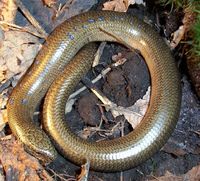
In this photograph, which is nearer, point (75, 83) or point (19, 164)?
point (19, 164)

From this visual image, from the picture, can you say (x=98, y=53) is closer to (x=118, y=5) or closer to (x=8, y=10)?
(x=118, y=5)

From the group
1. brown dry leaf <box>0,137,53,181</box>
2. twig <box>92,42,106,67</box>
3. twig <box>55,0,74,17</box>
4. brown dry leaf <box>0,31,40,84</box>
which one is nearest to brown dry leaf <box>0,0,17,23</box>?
brown dry leaf <box>0,31,40,84</box>

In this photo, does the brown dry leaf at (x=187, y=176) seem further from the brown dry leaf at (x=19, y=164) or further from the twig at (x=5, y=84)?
the twig at (x=5, y=84)

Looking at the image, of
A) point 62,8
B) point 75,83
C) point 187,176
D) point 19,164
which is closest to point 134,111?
point 75,83

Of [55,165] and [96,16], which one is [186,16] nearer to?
[96,16]

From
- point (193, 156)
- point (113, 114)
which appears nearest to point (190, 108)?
point (193, 156)

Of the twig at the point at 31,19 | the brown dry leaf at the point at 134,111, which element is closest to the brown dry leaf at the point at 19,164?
the brown dry leaf at the point at 134,111

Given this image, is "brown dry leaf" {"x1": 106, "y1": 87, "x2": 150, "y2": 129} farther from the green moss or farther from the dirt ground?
the green moss
